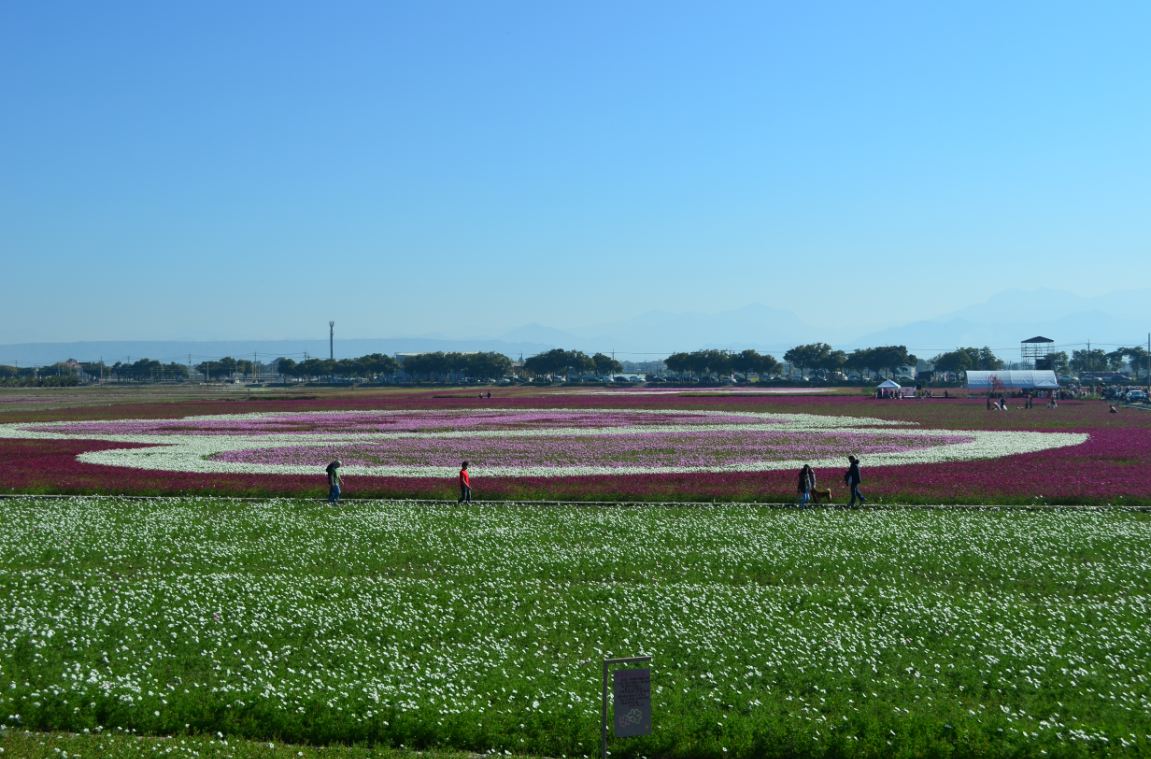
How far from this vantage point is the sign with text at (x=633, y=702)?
9445 mm

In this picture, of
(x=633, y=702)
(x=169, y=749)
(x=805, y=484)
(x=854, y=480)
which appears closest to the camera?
(x=633, y=702)

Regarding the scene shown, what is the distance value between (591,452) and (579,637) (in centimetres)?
3402

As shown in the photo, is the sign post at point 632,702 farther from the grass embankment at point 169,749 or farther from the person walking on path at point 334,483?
the person walking on path at point 334,483

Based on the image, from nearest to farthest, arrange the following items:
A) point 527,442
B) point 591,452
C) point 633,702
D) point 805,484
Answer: point 633,702, point 805,484, point 591,452, point 527,442

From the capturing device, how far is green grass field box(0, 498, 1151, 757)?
40.3 feet

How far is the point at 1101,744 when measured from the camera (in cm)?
1189

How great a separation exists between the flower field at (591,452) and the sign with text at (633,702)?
24428 mm

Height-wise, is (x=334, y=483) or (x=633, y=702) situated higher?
(x=633, y=702)

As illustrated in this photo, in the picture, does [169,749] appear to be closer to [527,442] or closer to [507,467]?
[507,467]

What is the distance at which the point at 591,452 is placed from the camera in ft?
164

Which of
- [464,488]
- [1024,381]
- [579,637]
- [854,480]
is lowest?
[579,637]

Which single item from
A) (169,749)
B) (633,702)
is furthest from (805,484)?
(169,749)

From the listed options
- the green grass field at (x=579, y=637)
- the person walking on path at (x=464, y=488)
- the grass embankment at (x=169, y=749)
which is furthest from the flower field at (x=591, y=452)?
the grass embankment at (x=169, y=749)

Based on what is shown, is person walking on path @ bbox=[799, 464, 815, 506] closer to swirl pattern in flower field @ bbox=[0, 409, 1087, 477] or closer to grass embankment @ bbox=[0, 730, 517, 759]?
swirl pattern in flower field @ bbox=[0, 409, 1087, 477]
